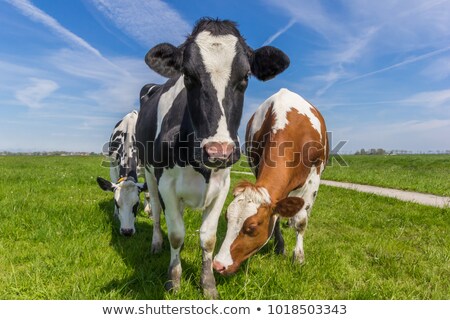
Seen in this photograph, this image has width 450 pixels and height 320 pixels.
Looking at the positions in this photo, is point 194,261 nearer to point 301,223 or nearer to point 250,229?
point 250,229

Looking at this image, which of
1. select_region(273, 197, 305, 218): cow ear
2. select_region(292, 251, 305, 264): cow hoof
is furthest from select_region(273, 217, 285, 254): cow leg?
select_region(273, 197, 305, 218): cow ear

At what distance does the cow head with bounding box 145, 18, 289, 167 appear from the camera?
8.70 feet

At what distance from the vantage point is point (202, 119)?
2.79 m

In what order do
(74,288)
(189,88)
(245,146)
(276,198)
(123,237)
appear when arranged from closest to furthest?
1. (189,88)
2. (74,288)
3. (276,198)
4. (123,237)
5. (245,146)

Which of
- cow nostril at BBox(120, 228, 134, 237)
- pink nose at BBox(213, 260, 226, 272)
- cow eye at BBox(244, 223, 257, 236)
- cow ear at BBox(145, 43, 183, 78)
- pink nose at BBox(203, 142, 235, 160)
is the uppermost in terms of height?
cow ear at BBox(145, 43, 183, 78)

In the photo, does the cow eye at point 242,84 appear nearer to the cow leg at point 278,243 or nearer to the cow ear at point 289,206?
the cow ear at point 289,206

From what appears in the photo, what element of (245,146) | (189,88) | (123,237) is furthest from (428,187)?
(189,88)

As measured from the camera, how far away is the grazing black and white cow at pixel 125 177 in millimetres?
5582

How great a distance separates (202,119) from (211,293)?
1.85m

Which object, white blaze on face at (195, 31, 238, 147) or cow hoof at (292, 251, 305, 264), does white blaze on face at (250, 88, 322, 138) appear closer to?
cow hoof at (292, 251, 305, 264)

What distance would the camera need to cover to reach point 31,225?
18.0ft

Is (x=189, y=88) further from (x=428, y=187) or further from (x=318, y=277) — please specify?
(x=428, y=187)
